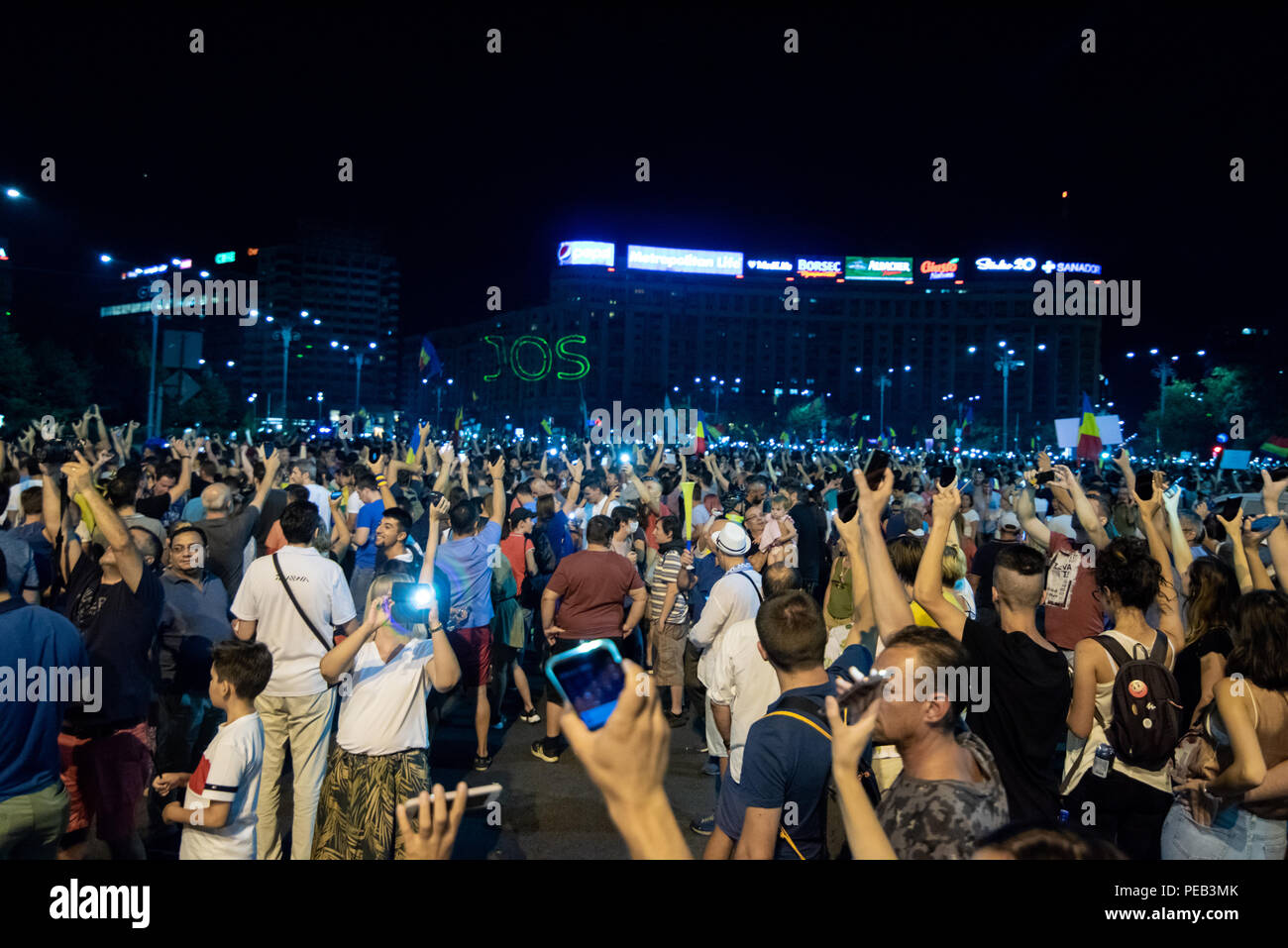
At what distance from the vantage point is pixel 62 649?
13.6ft

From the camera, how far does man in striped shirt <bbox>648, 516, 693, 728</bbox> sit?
27.5 feet

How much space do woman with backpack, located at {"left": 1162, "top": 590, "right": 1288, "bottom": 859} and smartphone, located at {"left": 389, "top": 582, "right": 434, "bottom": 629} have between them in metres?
3.54

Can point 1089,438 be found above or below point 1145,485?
above

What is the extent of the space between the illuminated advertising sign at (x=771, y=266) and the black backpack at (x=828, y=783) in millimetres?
127766

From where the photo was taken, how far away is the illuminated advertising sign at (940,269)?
134250 mm

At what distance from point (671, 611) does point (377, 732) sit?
4290 mm

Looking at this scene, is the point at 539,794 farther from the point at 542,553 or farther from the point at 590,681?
the point at 590,681

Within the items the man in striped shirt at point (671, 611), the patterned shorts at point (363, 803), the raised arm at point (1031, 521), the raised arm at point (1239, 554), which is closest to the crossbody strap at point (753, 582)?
the man in striped shirt at point (671, 611)

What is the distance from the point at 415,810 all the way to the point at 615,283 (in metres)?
136

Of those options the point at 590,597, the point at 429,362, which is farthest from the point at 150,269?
the point at 590,597

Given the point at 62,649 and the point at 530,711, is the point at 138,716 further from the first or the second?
the point at 530,711

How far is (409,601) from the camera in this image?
4.38m

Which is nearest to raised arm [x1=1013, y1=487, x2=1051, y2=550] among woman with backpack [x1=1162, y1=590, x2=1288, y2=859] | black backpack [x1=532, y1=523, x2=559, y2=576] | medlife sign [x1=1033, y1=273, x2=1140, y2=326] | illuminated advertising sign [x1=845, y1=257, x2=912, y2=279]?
medlife sign [x1=1033, y1=273, x2=1140, y2=326]

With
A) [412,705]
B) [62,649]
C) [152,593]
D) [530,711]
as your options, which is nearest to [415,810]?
[412,705]
